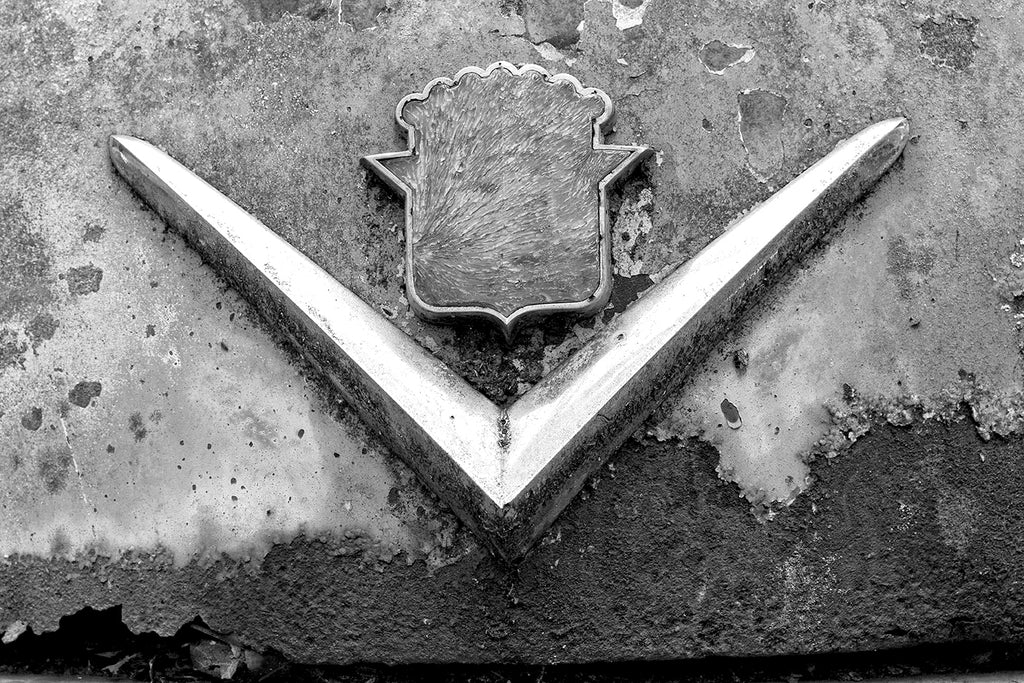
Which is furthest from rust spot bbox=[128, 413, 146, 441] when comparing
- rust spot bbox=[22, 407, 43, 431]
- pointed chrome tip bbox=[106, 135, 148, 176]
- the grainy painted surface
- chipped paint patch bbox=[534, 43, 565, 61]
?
chipped paint patch bbox=[534, 43, 565, 61]

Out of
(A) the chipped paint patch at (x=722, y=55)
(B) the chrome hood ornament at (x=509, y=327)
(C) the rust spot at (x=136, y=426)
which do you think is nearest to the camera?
(B) the chrome hood ornament at (x=509, y=327)

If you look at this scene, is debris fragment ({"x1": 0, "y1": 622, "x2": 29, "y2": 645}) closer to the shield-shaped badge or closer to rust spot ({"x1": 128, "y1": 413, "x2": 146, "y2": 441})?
rust spot ({"x1": 128, "y1": 413, "x2": 146, "y2": 441})

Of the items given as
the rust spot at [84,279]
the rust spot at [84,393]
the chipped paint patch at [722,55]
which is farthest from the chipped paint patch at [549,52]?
the rust spot at [84,393]

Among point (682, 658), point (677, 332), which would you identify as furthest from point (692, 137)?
point (682, 658)

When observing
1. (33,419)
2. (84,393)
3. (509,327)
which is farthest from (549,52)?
(33,419)

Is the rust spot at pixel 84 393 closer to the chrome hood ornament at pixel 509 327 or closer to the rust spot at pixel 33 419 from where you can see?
the rust spot at pixel 33 419

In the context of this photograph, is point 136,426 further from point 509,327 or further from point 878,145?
point 878,145
